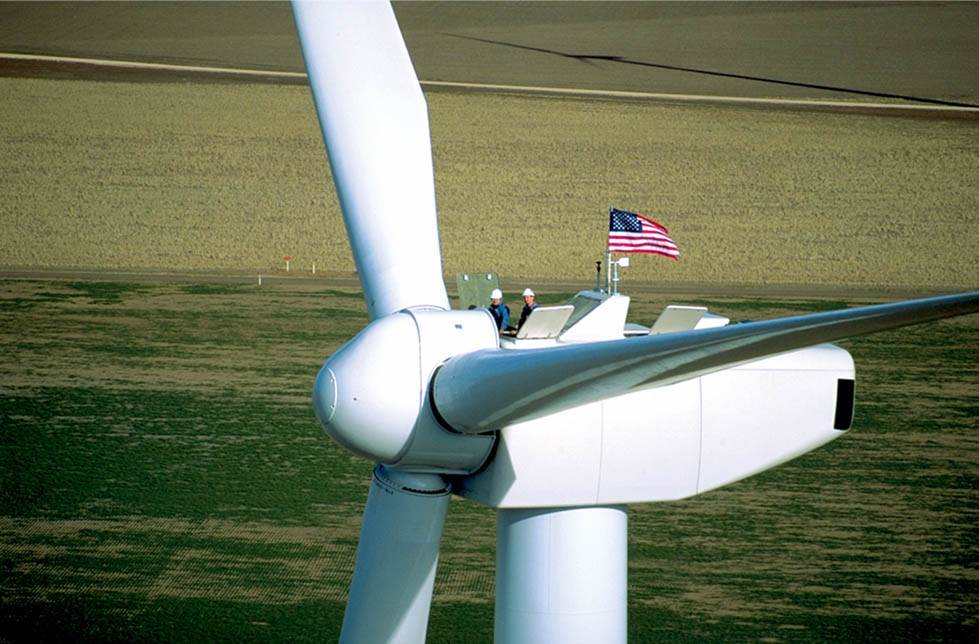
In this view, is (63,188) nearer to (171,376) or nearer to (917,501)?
(171,376)

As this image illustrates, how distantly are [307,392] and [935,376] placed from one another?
42.7ft

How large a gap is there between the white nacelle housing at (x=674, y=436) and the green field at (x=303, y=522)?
6426mm

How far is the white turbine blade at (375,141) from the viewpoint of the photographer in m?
9.33

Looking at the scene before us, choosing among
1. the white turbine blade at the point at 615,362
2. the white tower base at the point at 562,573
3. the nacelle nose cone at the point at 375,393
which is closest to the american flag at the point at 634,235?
the white tower base at the point at 562,573

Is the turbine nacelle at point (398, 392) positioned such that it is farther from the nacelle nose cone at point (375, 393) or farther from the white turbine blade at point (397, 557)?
the white turbine blade at point (397, 557)

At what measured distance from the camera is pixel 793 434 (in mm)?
8680

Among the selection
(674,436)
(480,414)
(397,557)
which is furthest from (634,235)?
(480,414)

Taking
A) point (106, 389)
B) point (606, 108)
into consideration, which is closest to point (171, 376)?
point (106, 389)

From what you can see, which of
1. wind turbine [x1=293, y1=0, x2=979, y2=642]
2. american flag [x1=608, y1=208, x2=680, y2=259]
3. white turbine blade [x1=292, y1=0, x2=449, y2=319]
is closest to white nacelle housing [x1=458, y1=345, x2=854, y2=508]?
wind turbine [x1=293, y1=0, x2=979, y2=642]

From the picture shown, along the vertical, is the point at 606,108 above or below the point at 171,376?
above

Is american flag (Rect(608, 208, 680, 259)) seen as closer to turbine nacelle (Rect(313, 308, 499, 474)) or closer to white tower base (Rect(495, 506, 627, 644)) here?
white tower base (Rect(495, 506, 627, 644))

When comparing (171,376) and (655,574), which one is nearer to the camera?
(655,574)

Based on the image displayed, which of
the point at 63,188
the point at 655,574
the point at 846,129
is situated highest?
the point at 846,129

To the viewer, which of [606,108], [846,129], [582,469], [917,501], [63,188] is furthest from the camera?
[606,108]
